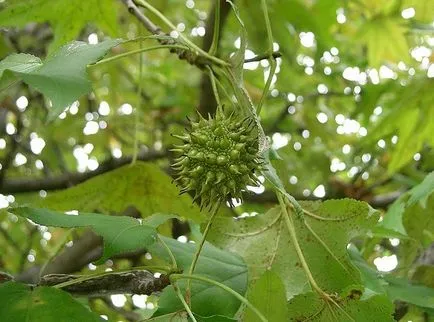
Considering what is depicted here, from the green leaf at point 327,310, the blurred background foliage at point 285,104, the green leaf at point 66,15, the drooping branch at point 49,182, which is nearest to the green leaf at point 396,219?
the blurred background foliage at point 285,104

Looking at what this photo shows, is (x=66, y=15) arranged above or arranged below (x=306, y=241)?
above

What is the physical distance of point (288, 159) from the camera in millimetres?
3869

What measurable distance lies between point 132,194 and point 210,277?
532mm

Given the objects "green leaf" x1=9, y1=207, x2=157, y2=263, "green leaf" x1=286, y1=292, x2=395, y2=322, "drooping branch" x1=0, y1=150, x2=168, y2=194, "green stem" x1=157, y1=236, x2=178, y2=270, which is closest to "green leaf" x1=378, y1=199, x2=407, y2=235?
"green leaf" x1=286, y1=292, x2=395, y2=322

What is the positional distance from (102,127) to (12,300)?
289cm

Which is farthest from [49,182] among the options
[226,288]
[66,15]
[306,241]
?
[226,288]

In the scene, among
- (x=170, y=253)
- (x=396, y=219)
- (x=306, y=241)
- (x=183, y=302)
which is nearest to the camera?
(x=183, y=302)

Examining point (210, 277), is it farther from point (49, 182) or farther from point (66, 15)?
point (49, 182)

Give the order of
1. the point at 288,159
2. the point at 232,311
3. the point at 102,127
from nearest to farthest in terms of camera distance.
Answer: the point at 232,311 < the point at 288,159 < the point at 102,127

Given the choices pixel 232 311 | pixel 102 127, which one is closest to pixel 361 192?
pixel 102 127

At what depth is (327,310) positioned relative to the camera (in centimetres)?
145

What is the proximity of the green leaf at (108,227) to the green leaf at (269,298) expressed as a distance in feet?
0.79

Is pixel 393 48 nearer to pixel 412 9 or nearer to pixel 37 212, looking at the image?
pixel 412 9

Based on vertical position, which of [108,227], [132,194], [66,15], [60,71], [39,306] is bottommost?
[132,194]
